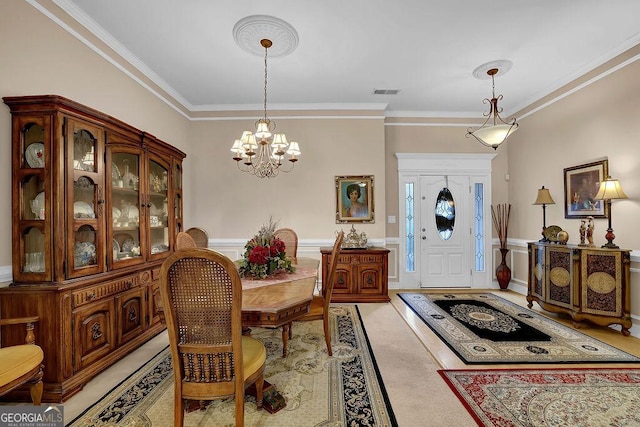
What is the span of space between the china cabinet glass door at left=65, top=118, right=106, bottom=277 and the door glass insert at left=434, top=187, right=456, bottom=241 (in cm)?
485

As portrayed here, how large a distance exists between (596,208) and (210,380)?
459 cm

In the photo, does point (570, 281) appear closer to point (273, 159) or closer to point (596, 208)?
point (596, 208)

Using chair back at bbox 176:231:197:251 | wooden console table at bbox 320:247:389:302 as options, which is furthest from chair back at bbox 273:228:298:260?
chair back at bbox 176:231:197:251

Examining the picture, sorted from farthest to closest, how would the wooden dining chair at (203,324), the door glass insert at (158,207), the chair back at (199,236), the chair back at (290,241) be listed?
the chair back at (199,236) → the chair back at (290,241) → the door glass insert at (158,207) → the wooden dining chair at (203,324)

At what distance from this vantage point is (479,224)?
5.16 meters

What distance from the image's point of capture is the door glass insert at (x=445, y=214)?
5.13 metres

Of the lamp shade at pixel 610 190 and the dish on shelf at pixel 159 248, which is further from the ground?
the lamp shade at pixel 610 190

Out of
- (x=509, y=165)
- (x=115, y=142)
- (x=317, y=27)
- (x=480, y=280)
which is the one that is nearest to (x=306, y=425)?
(x=115, y=142)

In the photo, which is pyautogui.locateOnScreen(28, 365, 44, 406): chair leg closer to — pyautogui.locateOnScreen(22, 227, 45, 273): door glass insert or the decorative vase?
pyautogui.locateOnScreen(22, 227, 45, 273): door glass insert

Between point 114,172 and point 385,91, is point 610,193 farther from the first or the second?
point 114,172

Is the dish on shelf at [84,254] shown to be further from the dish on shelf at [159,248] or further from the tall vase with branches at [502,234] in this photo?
the tall vase with branches at [502,234]

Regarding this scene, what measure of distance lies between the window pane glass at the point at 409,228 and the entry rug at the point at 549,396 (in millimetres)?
2783

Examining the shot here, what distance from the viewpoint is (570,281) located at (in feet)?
10.8

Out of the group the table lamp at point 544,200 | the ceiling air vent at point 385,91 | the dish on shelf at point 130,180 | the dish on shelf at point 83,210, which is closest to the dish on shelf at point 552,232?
the table lamp at point 544,200
